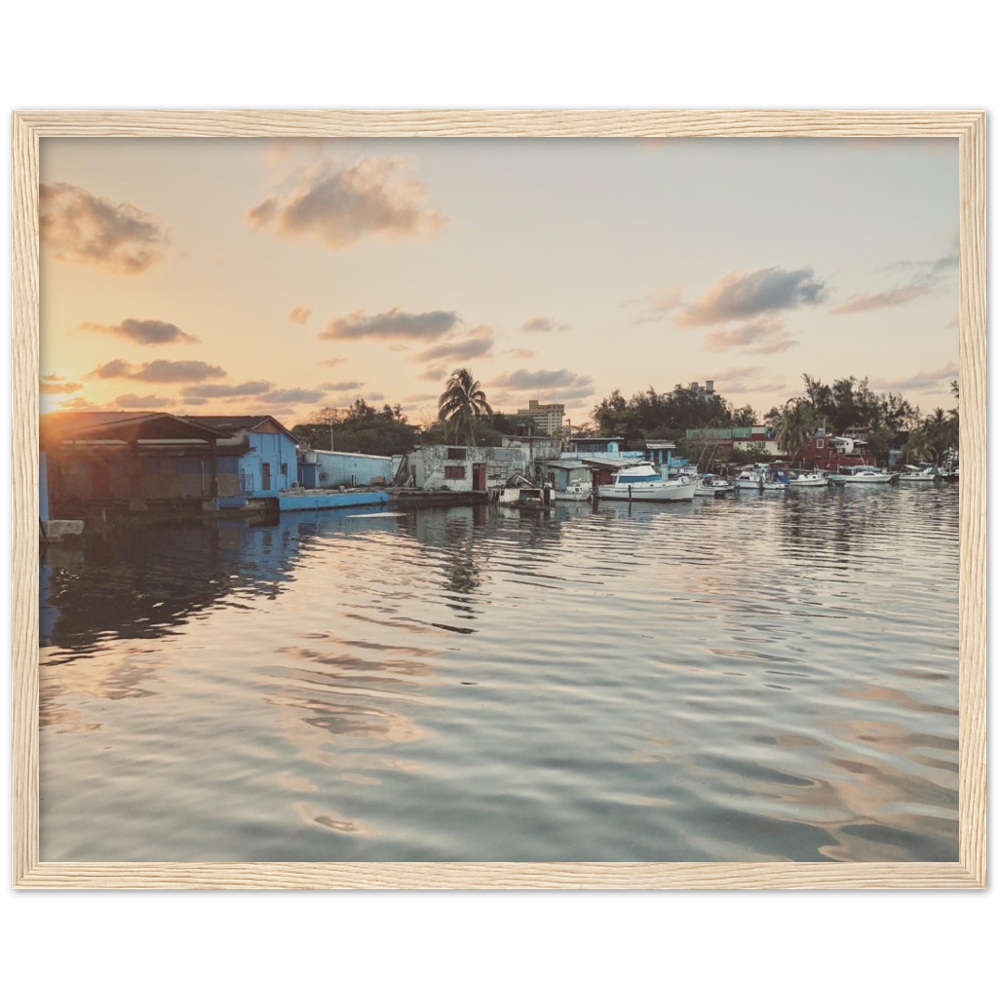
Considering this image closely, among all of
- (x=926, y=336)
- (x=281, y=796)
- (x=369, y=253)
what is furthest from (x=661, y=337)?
(x=281, y=796)

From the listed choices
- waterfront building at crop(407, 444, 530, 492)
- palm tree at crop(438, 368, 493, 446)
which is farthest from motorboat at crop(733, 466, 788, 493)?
palm tree at crop(438, 368, 493, 446)

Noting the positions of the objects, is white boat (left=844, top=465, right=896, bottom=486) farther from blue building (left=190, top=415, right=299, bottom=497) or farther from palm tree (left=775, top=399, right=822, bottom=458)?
blue building (left=190, top=415, right=299, bottom=497)

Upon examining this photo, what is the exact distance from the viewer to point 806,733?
293cm

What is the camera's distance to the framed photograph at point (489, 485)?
2543 mm

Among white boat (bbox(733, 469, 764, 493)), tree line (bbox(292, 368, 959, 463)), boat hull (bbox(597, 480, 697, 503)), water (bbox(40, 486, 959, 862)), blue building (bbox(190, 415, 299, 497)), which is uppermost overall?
tree line (bbox(292, 368, 959, 463))

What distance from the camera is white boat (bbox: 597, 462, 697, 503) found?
378 cm

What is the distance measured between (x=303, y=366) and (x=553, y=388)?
1047 mm

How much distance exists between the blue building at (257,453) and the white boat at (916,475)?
240 cm

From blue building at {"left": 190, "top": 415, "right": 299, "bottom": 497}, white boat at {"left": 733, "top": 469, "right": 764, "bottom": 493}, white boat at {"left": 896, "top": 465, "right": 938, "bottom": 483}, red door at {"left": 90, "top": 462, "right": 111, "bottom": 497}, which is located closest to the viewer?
white boat at {"left": 896, "top": 465, "right": 938, "bottom": 483}

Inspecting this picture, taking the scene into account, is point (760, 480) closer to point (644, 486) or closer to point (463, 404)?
point (644, 486)

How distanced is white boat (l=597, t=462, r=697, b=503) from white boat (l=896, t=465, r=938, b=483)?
106cm

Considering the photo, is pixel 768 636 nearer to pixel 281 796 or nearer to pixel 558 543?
pixel 558 543

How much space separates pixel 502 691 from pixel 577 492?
4.05 feet

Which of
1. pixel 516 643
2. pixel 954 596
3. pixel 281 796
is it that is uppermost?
Answer: pixel 954 596
